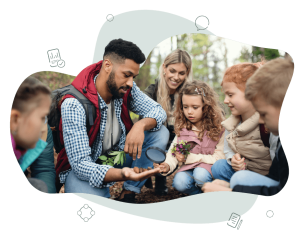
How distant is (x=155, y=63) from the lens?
319 cm

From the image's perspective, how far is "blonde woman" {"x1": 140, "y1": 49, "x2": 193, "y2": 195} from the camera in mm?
3104

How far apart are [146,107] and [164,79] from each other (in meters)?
0.29

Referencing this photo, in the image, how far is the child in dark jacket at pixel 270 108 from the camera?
2.80 meters

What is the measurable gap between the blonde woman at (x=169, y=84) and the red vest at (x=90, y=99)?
0.85ft

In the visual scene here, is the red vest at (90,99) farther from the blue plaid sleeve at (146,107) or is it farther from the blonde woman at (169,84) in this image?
the blonde woman at (169,84)

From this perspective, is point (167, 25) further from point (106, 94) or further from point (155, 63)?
point (106, 94)

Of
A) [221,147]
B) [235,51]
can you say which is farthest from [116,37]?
[221,147]

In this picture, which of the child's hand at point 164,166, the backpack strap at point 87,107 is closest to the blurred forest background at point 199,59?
the backpack strap at point 87,107

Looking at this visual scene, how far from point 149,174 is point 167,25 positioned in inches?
52.2

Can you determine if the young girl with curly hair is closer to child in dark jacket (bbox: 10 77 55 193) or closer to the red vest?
the red vest

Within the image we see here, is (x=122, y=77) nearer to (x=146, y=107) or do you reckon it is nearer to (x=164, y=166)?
(x=146, y=107)

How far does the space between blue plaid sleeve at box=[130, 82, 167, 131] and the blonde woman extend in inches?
1.8

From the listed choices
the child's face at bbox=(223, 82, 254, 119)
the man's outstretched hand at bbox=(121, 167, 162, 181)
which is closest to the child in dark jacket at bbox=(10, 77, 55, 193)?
the man's outstretched hand at bbox=(121, 167, 162, 181)

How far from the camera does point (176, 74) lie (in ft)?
10.2
